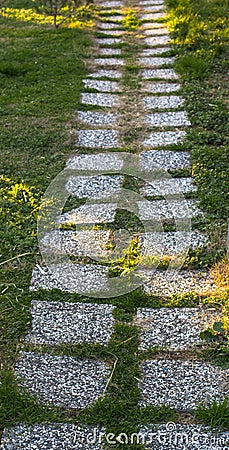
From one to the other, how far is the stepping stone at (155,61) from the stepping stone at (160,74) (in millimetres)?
173

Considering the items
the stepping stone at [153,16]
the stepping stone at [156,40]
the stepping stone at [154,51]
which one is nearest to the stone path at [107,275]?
the stepping stone at [154,51]

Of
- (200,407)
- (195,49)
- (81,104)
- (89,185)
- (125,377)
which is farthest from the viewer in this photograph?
(195,49)

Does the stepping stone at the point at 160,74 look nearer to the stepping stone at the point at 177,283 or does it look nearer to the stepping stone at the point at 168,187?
the stepping stone at the point at 168,187

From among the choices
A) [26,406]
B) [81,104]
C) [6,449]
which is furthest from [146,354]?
[81,104]

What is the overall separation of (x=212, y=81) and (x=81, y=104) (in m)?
1.38

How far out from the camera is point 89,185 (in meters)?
4.68

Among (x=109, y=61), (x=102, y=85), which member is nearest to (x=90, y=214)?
(x=102, y=85)

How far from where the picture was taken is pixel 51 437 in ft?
8.67

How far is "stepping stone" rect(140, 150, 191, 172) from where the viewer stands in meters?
4.86

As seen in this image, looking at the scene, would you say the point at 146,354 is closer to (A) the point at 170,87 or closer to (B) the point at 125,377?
(B) the point at 125,377

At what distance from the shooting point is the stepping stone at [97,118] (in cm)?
562

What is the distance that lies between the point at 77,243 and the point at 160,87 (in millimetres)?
2854

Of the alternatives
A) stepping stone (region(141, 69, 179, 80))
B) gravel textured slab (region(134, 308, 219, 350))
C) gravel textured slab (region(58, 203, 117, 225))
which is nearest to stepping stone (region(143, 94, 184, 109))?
stepping stone (region(141, 69, 179, 80))

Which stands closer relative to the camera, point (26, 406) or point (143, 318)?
point (26, 406)
